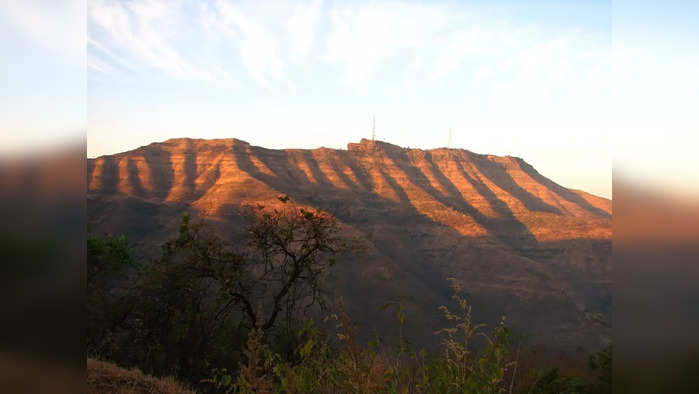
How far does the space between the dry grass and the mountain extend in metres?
18.2

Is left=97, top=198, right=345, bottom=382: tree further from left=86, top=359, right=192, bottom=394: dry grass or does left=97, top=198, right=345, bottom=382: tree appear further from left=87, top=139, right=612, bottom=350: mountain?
left=87, top=139, right=612, bottom=350: mountain

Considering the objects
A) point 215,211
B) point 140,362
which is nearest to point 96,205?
point 215,211

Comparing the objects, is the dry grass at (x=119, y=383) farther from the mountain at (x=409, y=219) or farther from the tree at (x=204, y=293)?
the mountain at (x=409, y=219)

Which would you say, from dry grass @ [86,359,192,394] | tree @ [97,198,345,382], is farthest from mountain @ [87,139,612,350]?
dry grass @ [86,359,192,394]

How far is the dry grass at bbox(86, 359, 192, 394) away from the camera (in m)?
3.86

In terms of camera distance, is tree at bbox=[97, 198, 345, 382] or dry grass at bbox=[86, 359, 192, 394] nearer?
dry grass at bbox=[86, 359, 192, 394]

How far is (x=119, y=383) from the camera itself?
4.14m

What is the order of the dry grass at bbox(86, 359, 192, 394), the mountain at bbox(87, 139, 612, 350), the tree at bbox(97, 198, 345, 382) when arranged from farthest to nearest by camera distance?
the mountain at bbox(87, 139, 612, 350)
the tree at bbox(97, 198, 345, 382)
the dry grass at bbox(86, 359, 192, 394)

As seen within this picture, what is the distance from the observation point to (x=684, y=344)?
3.91ft

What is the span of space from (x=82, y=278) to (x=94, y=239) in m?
11.7

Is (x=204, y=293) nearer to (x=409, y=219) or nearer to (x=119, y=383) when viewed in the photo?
(x=119, y=383)

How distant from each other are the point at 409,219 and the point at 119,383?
44.1 meters

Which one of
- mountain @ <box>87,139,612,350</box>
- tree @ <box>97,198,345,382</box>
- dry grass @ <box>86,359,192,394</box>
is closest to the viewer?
dry grass @ <box>86,359,192,394</box>

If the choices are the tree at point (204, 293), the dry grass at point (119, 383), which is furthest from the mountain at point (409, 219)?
the dry grass at point (119, 383)
